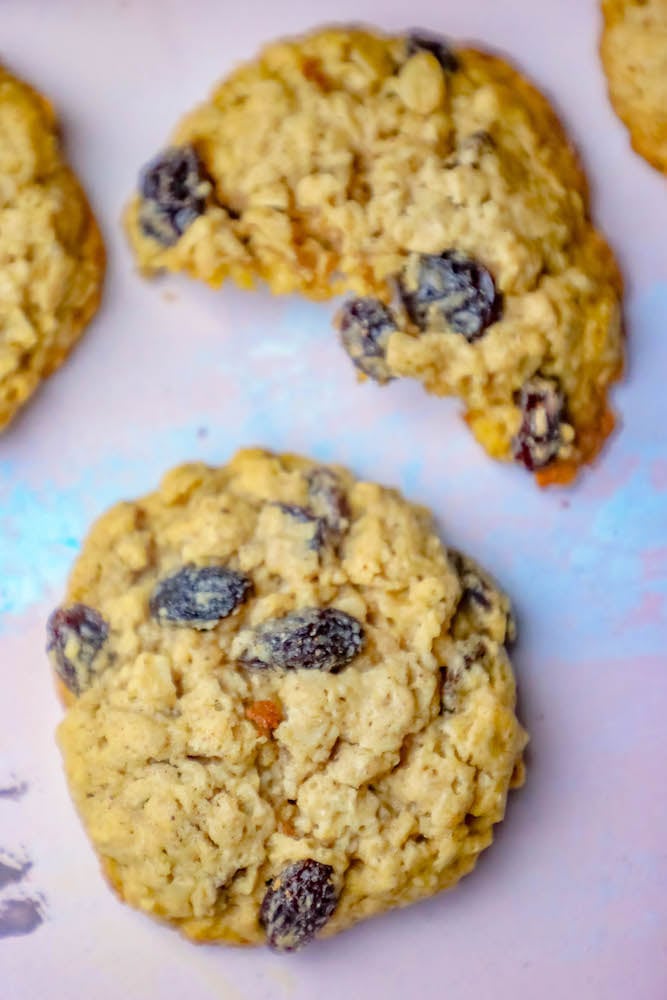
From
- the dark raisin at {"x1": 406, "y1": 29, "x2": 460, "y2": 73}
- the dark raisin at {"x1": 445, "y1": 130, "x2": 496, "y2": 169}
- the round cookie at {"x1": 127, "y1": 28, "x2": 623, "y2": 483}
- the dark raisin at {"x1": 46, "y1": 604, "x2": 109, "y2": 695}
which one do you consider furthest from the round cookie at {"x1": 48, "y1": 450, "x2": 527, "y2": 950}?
the dark raisin at {"x1": 406, "y1": 29, "x2": 460, "y2": 73}

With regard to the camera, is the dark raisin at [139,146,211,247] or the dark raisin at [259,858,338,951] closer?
the dark raisin at [259,858,338,951]

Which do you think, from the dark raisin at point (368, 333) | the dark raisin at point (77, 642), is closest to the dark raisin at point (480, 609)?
the dark raisin at point (368, 333)

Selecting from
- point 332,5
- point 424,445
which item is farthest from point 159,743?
point 332,5

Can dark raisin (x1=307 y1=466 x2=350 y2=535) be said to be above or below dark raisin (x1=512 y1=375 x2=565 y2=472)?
below

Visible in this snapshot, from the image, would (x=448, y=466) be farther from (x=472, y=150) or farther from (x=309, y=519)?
(x=472, y=150)

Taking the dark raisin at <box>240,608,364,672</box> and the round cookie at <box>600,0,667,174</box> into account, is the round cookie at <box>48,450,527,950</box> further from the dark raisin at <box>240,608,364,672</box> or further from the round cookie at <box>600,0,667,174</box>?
the round cookie at <box>600,0,667,174</box>

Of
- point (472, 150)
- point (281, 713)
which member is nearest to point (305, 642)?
point (281, 713)

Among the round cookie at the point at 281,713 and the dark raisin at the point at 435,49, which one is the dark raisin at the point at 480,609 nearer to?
the round cookie at the point at 281,713

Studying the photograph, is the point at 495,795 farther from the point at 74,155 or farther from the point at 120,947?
the point at 74,155
